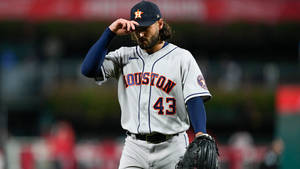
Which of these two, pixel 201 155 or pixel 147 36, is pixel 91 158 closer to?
pixel 147 36

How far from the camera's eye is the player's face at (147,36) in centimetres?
343

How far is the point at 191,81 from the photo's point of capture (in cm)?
335

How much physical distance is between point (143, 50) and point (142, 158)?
73 centimetres

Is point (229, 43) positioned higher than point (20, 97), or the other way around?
point (229, 43)

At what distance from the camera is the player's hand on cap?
3338 mm

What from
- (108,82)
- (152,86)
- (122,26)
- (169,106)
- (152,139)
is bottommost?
(108,82)

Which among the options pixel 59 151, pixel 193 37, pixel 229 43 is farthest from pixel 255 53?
pixel 59 151

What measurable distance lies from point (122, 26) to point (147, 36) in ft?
0.58

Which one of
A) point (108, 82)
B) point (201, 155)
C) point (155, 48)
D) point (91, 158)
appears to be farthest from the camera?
point (108, 82)

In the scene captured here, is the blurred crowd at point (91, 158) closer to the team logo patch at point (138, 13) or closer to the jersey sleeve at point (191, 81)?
the jersey sleeve at point (191, 81)

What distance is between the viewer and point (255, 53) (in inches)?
776

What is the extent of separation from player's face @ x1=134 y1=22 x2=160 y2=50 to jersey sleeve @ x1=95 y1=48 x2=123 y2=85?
0.22m

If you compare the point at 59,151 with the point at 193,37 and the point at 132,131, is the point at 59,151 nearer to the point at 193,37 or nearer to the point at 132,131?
the point at 132,131

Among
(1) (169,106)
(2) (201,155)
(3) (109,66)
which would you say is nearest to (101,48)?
(3) (109,66)
